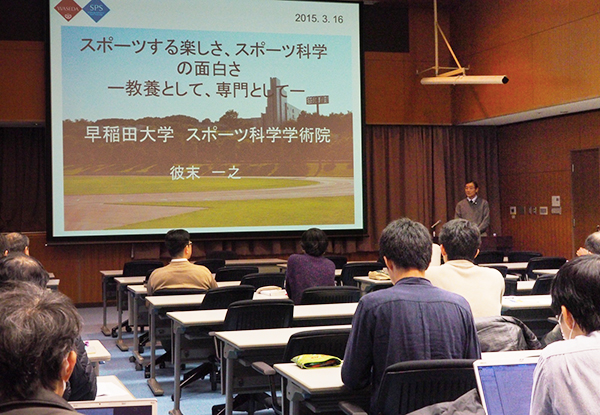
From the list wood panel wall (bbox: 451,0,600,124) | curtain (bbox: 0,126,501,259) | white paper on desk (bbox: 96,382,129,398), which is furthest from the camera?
curtain (bbox: 0,126,501,259)

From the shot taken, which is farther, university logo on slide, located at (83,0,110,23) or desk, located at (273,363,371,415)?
university logo on slide, located at (83,0,110,23)

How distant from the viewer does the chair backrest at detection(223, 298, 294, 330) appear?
170 inches

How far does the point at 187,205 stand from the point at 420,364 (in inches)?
302

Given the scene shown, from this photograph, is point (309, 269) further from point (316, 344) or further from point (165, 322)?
point (316, 344)

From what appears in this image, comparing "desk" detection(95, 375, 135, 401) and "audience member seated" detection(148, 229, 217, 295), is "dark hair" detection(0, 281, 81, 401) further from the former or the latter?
"audience member seated" detection(148, 229, 217, 295)

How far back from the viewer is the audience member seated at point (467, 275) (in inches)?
143

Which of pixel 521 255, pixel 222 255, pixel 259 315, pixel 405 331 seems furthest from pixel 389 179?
pixel 405 331

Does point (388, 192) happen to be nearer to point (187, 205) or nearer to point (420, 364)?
point (187, 205)

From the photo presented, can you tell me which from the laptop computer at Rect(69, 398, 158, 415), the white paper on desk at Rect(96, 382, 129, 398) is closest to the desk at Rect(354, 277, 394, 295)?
the white paper on desk at Rect(96, 382, 129, 398)

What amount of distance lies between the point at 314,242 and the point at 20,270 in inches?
122

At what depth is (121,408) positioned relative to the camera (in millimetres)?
1641

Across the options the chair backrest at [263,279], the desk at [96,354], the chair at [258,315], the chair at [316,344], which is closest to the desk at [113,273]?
the chair backrest at [263,279]

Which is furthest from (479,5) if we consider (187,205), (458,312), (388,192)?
(458,312)

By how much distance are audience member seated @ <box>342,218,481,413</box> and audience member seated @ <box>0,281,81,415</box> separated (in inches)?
56.8
